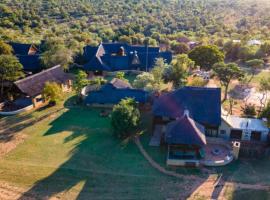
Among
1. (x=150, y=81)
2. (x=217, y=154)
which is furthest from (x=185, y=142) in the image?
(x=150, y=81)

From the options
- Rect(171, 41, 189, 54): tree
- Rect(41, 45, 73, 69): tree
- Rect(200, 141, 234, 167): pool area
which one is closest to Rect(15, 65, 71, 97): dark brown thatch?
Rect(41, 45, 73, 69): tree

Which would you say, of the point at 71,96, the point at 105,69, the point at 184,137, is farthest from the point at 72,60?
the point at 184,137

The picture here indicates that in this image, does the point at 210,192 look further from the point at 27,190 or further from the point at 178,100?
the point at 27,190

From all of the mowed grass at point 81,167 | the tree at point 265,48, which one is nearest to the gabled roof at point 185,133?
the mowed grass at point 81,167

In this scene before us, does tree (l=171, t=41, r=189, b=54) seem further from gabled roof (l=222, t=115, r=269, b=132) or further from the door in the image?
the door

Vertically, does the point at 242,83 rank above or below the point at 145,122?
above

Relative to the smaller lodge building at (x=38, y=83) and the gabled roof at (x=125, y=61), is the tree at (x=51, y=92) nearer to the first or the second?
the smaller lodge building at (x=38, y=83)
